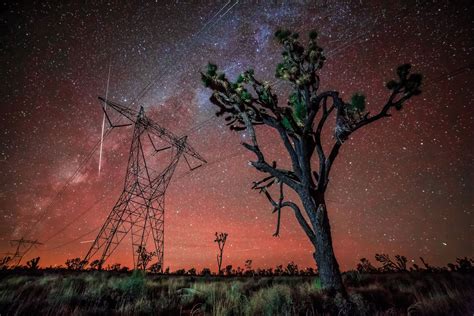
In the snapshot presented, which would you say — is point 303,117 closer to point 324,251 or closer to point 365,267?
point 324,251

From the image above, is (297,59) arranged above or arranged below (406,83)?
above

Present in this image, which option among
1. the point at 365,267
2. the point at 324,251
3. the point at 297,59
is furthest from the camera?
the point at 365,267

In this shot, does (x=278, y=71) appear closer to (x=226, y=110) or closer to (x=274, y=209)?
(x=226, y=110)

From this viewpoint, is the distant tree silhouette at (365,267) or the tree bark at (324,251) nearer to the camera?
the tree bark at (324,251)

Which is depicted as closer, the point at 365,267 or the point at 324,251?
the point at 324,251

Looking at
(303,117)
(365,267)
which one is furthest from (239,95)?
(365,267)

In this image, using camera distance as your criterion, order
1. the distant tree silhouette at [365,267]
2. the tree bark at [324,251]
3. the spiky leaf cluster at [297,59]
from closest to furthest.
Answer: the tree bark at [324,251], the spiky leaf cluster at [297,59], the distant tree silhouette at [365,267]

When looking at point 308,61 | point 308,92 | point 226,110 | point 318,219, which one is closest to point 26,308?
point 318,219

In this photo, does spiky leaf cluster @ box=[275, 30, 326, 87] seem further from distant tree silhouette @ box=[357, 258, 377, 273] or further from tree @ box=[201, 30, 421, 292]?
distant tree silhouette @ box=[357, 258, 377, 273]

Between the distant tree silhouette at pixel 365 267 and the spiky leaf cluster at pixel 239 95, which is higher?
the spiky leaf cluster at pixel 239 95

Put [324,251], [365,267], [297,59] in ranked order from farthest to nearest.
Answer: [365,267], [297,59], [324,251]

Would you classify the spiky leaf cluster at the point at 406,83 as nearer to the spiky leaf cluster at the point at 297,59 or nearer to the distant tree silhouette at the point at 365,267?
the spiky leaf cluster at the point at 297,59

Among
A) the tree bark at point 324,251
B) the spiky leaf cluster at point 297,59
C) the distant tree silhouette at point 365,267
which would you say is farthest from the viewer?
the distant tree silhouette at point 365,267

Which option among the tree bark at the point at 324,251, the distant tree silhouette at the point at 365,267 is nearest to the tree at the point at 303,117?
the tree bark at the point at 324,251
